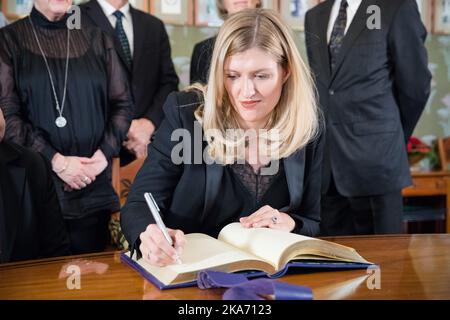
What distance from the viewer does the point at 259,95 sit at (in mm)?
1896

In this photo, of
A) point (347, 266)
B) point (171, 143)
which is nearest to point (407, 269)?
point (347, 266)

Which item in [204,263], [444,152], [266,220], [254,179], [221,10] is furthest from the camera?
[444,152]

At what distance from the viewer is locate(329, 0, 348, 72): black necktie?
297 centimetres

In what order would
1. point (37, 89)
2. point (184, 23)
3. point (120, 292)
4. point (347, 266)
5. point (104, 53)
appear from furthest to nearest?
point (184, 23)
point (104, 53)
point (37, 89)
point (347, 266)
point (120, 292)

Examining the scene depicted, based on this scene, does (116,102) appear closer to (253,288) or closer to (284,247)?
(284,247)

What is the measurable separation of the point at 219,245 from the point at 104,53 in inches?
67.0

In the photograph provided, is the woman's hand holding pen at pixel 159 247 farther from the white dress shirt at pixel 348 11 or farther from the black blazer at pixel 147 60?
the white dress shirt at pixel 348 11

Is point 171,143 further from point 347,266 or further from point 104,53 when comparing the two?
point 104,53

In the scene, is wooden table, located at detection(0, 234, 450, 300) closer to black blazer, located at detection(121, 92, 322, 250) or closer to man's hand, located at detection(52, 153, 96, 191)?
black blazer, located at detection(121, 92, 322, 250)

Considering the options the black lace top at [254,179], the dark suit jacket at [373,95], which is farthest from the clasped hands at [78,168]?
the dark suit jacket at [373,95]

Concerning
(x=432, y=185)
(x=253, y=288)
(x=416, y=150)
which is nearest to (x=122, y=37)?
(x=253, y=288)

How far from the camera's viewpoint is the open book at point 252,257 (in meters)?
1.24

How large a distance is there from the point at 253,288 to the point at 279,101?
1.03 m

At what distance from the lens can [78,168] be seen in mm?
2668
